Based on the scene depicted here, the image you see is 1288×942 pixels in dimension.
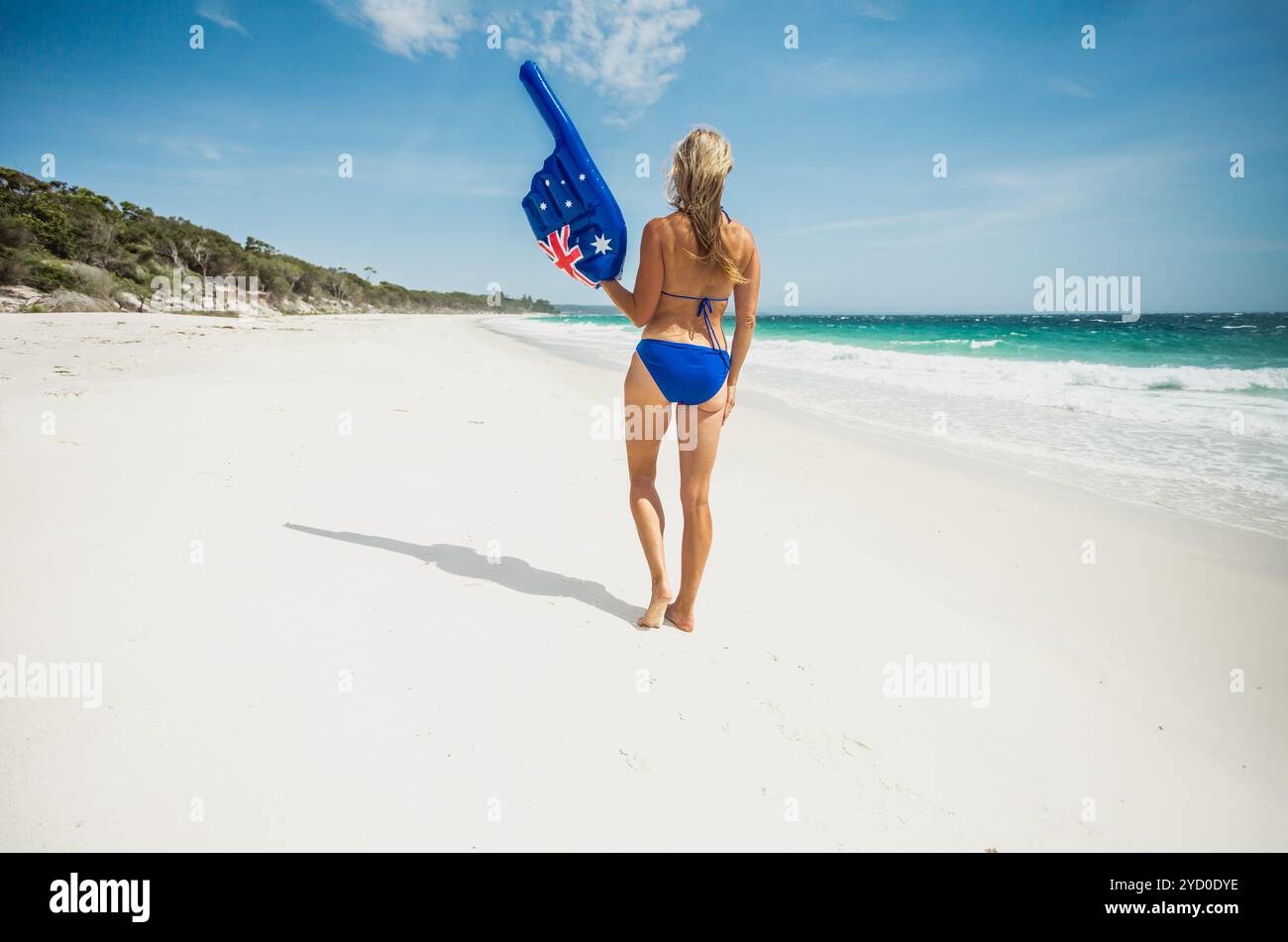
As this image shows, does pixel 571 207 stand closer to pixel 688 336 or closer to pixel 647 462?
pixel 688 336

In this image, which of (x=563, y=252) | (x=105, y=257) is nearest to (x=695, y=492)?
(x=563, y=252)

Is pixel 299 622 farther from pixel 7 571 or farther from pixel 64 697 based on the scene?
pixel 7 571

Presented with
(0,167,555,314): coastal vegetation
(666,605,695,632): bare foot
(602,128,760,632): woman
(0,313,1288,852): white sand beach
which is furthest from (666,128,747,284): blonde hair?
(0,167,555,314): coastal vegetation

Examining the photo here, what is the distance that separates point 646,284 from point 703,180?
51cm

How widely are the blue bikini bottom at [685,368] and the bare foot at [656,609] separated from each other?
3.18 feet

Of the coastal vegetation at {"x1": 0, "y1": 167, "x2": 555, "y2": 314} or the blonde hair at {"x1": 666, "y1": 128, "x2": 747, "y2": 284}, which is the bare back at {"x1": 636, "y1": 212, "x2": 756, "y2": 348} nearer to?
the blonde hair at {"x1": 666, "y1": 128, "x2": 747, "y2": 284}

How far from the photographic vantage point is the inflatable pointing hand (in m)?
2.80

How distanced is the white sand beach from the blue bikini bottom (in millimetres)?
1179

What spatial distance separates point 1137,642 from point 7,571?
564cm

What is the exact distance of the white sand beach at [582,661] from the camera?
5.61 feet

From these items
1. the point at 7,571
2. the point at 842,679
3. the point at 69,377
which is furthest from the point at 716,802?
the point at 69,377

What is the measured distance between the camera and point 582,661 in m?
2.46

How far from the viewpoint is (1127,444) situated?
24.6 ft
